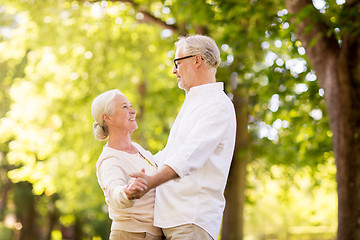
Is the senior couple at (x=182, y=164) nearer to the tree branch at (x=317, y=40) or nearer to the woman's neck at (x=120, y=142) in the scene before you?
the woman's neck at (x=120, y=142)

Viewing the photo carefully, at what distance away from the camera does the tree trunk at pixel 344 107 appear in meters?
6.21

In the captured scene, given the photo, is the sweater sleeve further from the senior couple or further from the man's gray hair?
the man's gray hair

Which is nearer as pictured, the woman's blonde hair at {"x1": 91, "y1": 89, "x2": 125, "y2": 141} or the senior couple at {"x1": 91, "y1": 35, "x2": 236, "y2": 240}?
the senior couple at {"x1": 91, "y1": 35, "x2": 236, "y2": 240}

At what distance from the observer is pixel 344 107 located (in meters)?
6.29

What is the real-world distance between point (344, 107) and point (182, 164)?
4312 mm

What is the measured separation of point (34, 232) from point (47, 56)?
13498 millimetres

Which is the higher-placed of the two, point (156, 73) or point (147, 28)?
point (147, 28)

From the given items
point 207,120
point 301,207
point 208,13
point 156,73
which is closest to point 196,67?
point 207,120

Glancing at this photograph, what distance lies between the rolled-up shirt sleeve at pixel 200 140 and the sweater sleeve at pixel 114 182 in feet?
0.88

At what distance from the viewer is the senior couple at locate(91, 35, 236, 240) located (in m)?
2.55

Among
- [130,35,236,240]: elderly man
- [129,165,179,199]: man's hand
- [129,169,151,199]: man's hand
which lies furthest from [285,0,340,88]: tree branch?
[129,169,151,199]: man's hand

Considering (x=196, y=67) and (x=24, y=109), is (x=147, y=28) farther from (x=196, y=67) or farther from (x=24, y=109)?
(x=196, y=67)

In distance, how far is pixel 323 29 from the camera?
21.2ft

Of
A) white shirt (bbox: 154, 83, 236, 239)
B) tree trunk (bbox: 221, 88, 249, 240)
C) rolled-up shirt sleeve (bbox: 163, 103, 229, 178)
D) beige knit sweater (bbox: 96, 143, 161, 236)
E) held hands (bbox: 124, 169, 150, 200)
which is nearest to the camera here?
held hands (bbox: 124, 169, 150, 200)
